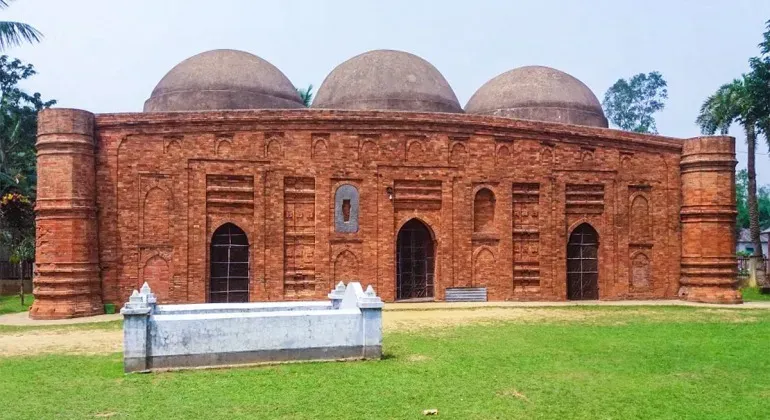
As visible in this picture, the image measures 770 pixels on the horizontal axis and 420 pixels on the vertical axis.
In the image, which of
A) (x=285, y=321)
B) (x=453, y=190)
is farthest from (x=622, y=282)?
(x=285, y=321)

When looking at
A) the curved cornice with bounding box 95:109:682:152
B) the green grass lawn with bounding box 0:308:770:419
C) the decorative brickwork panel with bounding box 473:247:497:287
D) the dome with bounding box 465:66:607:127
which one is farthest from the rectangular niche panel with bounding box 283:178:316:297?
the dome with bounding box 465:66:607:127

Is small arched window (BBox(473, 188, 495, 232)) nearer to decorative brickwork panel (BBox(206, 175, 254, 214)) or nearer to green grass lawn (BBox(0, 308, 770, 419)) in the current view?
decorative brickwork panel (BBox(206, 175, 254, 214))

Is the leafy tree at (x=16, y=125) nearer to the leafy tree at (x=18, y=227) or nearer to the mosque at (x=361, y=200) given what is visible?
the leafy tree at (x=18, y=227)

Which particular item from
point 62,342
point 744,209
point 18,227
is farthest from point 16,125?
point 744,209

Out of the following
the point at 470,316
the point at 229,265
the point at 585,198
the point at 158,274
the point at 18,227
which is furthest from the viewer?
the point at 18,227

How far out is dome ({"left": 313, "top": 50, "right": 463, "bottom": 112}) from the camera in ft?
56.7

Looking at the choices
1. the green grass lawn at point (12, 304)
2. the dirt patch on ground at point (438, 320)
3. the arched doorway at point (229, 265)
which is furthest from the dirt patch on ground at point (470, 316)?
the green grass lawn at point (12, 304)

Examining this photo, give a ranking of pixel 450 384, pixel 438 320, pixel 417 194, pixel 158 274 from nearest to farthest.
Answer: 1. pixel 450 384
2. pixel 438 320
3. pixel 158 274
4. pixel 417 194

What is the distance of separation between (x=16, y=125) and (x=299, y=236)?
16425mm

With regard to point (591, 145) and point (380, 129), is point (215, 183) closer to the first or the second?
point (380, 129)

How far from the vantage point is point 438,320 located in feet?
40.4

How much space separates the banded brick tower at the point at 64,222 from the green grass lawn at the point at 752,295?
51.1 ft

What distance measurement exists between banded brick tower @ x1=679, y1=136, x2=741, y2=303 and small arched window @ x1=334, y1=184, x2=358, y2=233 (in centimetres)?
817

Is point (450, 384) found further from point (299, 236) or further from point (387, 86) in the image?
point (387, 86)
